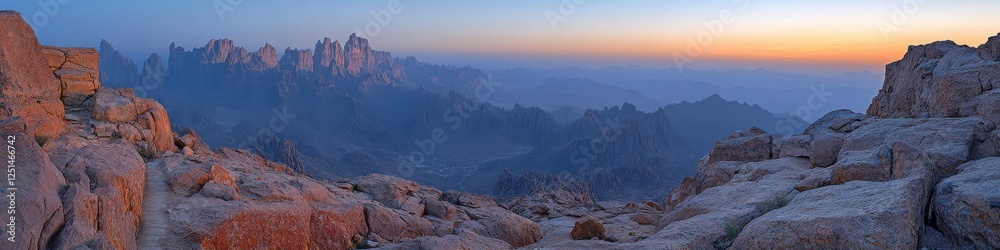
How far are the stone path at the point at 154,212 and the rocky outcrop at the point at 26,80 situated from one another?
4.34 m

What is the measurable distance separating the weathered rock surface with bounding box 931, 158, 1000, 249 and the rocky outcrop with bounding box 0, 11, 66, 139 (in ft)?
81.6

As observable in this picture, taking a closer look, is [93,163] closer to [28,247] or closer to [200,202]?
[200,202]

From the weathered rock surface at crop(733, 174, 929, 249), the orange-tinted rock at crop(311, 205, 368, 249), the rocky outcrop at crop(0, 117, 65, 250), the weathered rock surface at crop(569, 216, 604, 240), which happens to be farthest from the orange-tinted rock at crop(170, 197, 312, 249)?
the weathered rock surface at crop(733, 174, 929, 249)

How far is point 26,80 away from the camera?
2005 centimetres

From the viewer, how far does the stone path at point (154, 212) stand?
12755 millimetres

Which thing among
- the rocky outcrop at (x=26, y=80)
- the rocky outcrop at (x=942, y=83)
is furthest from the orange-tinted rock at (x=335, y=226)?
the rocky outcrop at (x=942, y=83)

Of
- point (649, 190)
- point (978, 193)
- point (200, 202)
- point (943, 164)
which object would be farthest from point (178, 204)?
point (649, 190)

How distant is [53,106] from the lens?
19.6m

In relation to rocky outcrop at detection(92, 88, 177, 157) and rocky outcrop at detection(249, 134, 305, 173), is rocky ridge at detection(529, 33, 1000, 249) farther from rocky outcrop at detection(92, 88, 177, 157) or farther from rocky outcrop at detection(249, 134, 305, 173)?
rocky outcrop at detection(249, 134, 305, 173)

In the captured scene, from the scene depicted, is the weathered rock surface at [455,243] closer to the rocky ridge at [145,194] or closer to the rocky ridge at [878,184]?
the rocky ridge at [145,194]

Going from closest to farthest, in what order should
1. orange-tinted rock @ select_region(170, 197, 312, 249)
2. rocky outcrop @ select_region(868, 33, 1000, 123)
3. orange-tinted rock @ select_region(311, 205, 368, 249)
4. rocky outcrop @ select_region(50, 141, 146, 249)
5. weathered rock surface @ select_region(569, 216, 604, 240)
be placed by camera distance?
rocky outcrop @ select_region(50, 141, 146, 249) → orange-tinted rock @ select_region(170, 197, 312, 249) → orange-tinted rock @ select_region(311, 205, 368, 249) → weathered rock surface @ select_region(569, 216, 604, 240) → rocky outcrop @ select_region(868, 33, 1000, 123)

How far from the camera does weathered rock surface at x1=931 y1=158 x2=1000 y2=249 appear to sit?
897 cm

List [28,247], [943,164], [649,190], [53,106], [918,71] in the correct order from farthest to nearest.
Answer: [649,190]
[918,71]
[53,106]
[943,164]
[28,247]

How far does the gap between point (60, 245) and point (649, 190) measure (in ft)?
411
